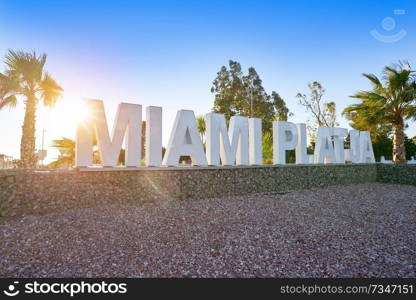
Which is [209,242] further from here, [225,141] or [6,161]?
[6,161]

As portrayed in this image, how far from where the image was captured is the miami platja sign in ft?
25.6

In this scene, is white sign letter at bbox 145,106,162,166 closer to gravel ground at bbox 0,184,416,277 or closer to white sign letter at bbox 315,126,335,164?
gravel ground at bbox 0,184,416,277

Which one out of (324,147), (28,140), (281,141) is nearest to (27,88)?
(28,140)

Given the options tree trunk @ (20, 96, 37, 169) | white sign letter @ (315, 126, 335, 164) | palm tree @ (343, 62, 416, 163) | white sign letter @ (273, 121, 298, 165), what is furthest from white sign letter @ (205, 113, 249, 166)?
palm tree @ (343, 62, 416, 163)

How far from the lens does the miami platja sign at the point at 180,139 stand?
7793mm

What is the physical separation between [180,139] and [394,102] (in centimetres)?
1394

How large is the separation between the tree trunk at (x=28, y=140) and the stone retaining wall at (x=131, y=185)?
305 cm

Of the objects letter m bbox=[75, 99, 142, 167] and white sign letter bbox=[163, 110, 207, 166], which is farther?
white sign letter bbox=[163, 110, 207, 166]

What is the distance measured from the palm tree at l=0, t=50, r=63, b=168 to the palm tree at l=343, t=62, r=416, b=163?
1735cm

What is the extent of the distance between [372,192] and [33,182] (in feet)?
42.2

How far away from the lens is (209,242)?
496cm

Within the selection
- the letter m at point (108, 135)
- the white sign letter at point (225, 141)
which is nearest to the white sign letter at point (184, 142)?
the white sign letter at point (225, 141)

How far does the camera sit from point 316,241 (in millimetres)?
5125

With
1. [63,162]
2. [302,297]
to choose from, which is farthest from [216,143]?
[63,162]
